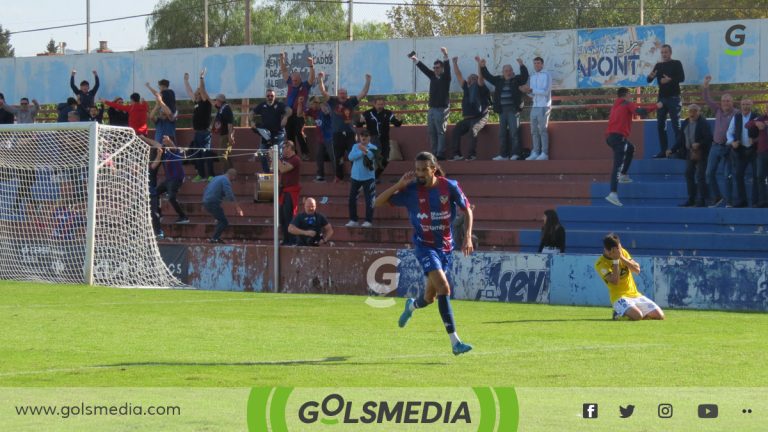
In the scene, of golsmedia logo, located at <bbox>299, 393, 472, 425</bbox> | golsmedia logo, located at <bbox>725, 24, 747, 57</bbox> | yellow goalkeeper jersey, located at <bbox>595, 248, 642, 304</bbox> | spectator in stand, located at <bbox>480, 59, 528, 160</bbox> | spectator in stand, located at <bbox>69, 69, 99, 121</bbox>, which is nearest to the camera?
golsmedia logo, located at <bbox>299, 393, 472, 425</bbox>

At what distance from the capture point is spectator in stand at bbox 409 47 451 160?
25734mm

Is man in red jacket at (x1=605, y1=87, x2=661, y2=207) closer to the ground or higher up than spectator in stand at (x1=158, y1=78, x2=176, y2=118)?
closer to the ground

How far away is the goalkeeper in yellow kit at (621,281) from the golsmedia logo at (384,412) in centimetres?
755

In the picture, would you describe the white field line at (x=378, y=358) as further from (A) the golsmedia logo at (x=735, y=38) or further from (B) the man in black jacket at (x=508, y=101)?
(A) the golsmedia logo at (x=735, y=38)

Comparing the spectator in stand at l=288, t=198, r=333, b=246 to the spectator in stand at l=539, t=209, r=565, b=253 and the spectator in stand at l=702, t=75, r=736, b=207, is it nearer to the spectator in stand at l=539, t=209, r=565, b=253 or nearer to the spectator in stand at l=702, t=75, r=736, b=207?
the spectator in stand at l=539, t=209, r=565, b=253

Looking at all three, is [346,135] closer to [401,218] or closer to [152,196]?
[401,218]

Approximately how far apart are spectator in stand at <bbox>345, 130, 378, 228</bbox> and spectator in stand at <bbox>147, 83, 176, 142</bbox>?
582 cm

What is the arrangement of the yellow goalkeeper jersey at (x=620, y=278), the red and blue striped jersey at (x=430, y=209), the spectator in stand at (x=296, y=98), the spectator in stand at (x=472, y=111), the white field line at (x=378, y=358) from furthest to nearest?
the spectator in stand at (x=296, y=98) < the spectator in stand at (x=472, y=111) < the yellow goalkeeper jersey at (x=620, y=278) < the red and blue striped jersey at (x=430, y=209) < the white field line at (x=378, y=358)

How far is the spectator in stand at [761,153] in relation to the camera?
69.8 ft

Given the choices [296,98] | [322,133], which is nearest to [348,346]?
[322,133]

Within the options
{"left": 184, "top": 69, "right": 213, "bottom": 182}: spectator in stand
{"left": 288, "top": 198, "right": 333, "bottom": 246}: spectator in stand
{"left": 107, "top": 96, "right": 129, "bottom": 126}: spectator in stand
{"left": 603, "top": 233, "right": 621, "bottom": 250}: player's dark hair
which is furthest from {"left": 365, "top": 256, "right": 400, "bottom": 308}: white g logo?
{"left": 107, "top": 96, "right": 129, "bottom": 126}: spectator in stand

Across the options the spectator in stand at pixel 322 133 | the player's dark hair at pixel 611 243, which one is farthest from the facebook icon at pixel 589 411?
the spectator in stand at pixel 322 133

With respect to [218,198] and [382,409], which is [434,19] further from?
[382,409]

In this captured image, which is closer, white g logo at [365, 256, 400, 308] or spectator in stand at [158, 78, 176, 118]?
white g logo at [365, 256, 400, 308]
